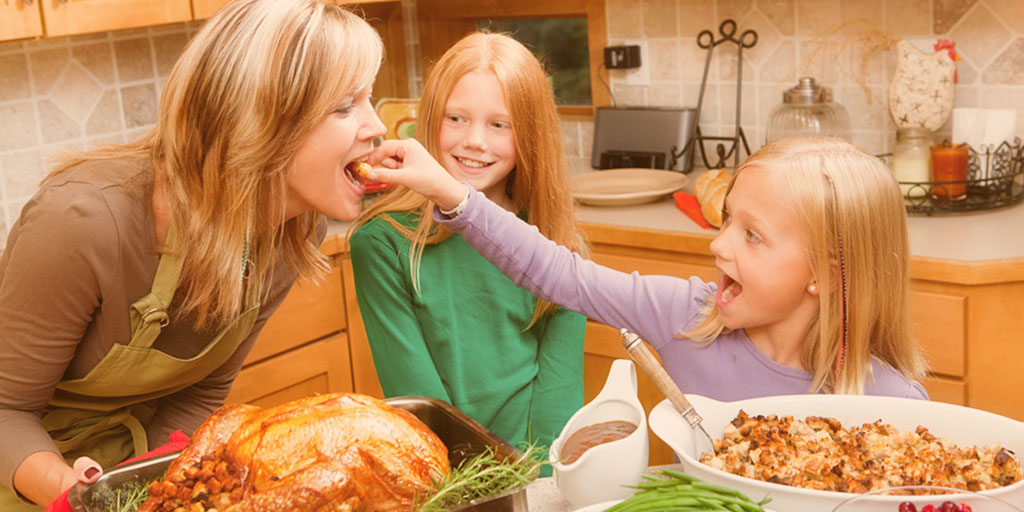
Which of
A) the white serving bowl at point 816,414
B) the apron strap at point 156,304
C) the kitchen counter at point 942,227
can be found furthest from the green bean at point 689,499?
the kitchen counter at point 942,227

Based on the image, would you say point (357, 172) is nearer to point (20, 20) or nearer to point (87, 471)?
point (87, 471)

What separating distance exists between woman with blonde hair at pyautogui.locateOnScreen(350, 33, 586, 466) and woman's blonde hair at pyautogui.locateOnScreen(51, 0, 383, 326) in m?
0.28

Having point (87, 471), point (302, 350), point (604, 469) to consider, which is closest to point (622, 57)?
point (302, 350)

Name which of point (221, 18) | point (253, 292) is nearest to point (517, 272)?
point (253, 292)

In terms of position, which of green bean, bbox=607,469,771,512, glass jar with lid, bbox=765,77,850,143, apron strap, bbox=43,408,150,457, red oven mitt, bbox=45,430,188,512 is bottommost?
apron strap, bbox=43,408,150,457

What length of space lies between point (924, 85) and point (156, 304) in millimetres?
1814

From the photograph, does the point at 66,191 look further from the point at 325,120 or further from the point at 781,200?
the point at 781,200

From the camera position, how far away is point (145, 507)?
838mm

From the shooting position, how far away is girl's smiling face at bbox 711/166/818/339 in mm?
1160

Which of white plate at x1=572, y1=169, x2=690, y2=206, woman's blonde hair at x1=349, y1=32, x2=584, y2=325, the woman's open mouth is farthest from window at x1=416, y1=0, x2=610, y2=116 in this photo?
the woman's open mouth

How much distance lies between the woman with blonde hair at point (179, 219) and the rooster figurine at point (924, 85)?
1542 millimetres

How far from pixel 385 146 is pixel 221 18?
0.79 feet

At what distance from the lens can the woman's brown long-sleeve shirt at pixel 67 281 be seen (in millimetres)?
1161

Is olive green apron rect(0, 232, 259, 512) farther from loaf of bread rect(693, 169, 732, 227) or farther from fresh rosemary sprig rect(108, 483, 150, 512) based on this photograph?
loaf of bread rect(693, 169, 732, 227)
